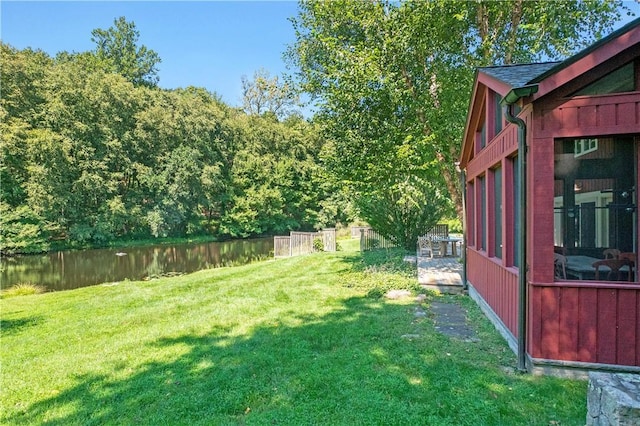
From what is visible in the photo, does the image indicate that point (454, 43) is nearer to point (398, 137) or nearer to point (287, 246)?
point (398, 137)

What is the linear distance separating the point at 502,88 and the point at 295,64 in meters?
13.3

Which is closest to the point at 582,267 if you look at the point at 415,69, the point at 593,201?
the point at 593,201

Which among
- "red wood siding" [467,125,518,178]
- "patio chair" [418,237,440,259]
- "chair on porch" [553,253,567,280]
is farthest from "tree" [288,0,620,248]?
"chair on porch" [553,253,567,280]

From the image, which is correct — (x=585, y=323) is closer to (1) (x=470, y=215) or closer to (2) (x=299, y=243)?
(1) (x=470, y=215)

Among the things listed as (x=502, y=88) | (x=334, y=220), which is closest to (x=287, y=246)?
(x=502, y=88)

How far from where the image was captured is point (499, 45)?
11039 mm

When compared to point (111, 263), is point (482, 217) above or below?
above

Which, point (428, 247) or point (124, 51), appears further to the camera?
point (124, 51)

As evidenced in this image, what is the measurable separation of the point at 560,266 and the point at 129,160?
28.1m

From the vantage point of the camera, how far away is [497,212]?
18.1ft

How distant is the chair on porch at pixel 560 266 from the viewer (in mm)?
3626

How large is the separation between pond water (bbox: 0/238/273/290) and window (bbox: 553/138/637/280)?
45.0ft

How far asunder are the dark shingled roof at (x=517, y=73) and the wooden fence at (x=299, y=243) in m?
12.5

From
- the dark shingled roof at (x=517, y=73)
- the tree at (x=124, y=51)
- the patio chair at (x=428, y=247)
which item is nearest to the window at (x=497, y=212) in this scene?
the dark shingled roof at (x=517, y=73)
